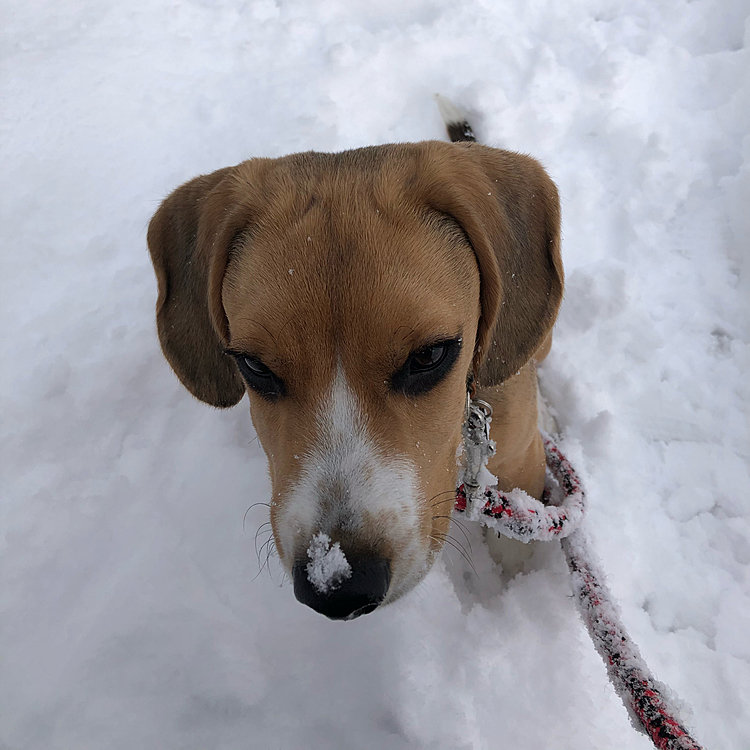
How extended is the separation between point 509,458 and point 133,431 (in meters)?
2.41

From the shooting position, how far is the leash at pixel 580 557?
2.03 m

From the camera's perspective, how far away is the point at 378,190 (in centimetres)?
206

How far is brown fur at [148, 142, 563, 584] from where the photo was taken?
186cm

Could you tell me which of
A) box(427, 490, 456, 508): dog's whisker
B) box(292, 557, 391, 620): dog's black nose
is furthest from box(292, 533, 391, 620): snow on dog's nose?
box(427, 490, 456, 508): dog's whisker

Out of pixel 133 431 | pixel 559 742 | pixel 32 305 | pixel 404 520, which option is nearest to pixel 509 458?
pixel 404 520

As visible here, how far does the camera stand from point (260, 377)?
2.07 metres

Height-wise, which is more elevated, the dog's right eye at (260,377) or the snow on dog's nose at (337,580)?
the dog's right eye at (260,377)

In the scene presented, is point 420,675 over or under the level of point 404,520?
under

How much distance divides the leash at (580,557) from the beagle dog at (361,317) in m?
0.23

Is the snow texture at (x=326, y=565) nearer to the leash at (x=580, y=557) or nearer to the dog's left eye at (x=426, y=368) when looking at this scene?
the dog's left eye at (x=426, y=368)

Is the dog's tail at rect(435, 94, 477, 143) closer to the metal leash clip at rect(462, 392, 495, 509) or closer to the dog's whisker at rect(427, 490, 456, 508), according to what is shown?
the metal leash clip at rect(462, 392, 495, 509)

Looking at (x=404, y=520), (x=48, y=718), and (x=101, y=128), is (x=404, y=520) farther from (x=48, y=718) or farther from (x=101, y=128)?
(x=101, y=128)

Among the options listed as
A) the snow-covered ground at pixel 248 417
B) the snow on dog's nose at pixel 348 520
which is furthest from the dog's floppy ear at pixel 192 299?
the snow-covered ground at pixel 248 417

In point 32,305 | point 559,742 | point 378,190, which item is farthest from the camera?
point 32,305
